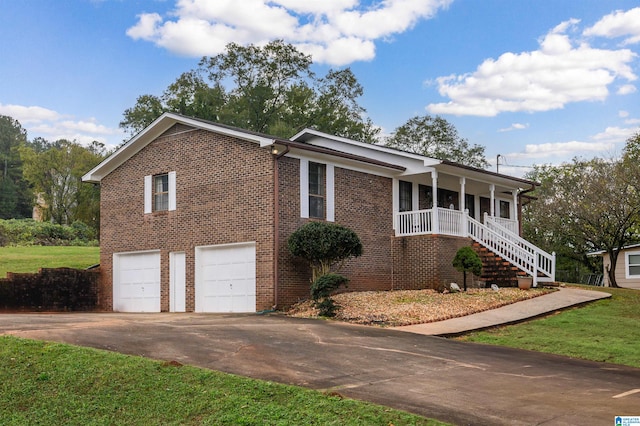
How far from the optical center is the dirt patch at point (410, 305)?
15.6 m

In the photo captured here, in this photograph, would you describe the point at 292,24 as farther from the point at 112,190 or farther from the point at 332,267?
the point at 332,267

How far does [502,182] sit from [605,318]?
396 inches

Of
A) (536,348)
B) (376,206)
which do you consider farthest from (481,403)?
(376,206)

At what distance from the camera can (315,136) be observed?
24.5 metres

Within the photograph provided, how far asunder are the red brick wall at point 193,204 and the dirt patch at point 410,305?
2.34 meters

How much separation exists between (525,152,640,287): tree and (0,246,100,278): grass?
23.2 meters

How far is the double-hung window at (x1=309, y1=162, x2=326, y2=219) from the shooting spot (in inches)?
774

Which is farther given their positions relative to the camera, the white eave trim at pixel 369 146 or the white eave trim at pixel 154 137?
the white eave trim at pixel 369 146

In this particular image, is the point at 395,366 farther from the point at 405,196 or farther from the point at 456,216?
the point at 405,196

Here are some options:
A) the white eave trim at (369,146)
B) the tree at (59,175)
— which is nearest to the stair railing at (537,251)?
the white eave trim at (369,146)

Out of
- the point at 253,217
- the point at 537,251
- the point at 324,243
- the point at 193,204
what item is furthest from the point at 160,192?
the point at 537,251

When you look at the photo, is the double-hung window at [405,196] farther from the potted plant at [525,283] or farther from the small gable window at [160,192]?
the small gable window at [160,192]

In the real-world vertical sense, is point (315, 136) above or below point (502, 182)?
above

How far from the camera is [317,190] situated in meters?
19.9
